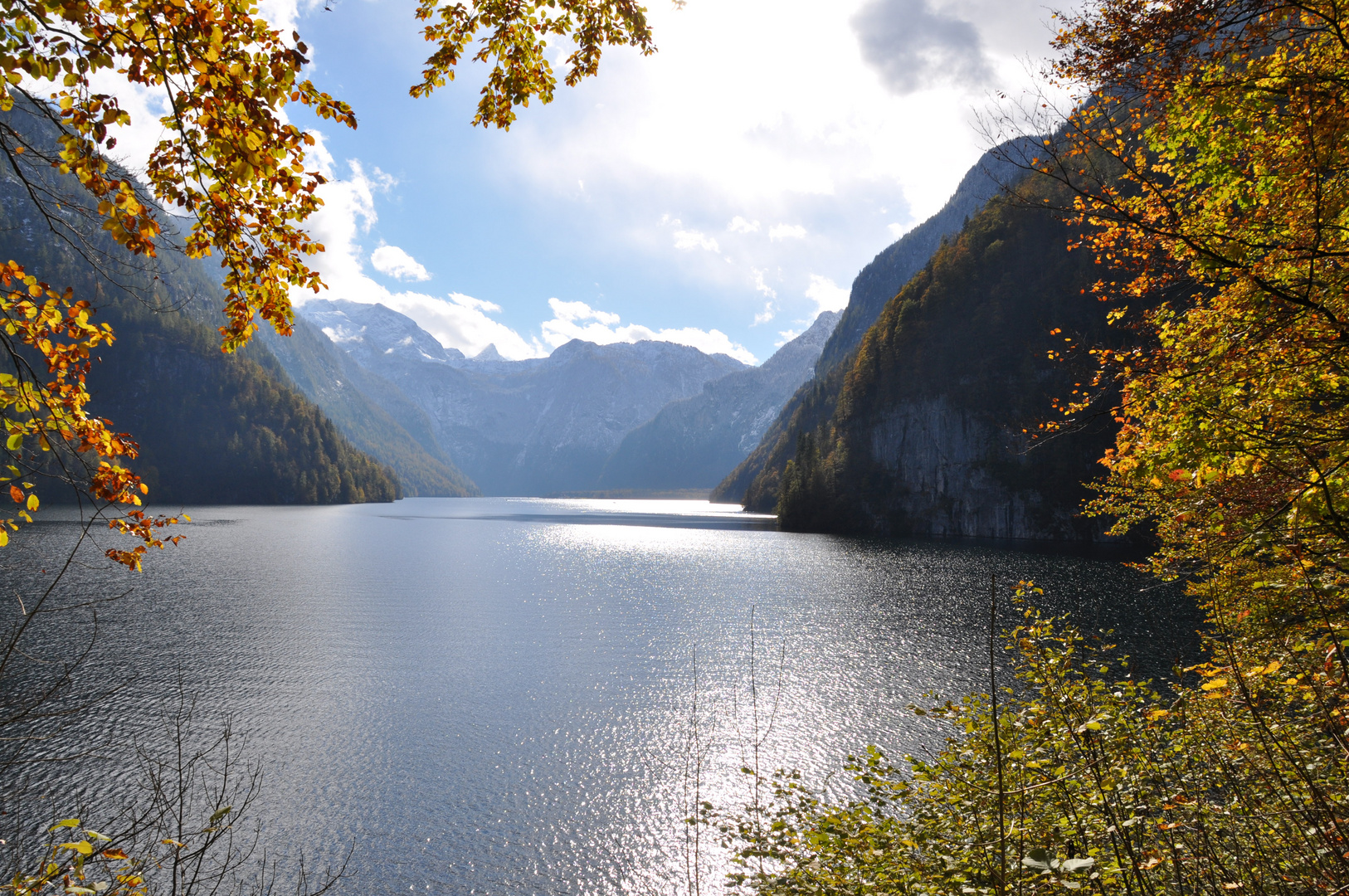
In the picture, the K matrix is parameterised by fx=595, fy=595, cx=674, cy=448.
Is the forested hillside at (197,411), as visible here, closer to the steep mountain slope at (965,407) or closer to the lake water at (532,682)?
the lake water at (532,682)

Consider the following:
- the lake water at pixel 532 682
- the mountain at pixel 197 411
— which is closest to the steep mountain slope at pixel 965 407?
the lake water at pixel 532 682

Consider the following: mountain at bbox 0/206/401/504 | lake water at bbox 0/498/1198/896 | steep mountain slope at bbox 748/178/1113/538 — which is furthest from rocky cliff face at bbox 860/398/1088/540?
mountain at bbox 0/206/401/504

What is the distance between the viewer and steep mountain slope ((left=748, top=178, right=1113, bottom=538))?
104 m

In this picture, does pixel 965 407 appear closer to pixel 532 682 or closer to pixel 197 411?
pixel 532 682

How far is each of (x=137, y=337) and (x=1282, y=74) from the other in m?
255

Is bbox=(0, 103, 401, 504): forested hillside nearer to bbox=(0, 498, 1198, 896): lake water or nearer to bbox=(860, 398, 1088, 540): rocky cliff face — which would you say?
bbox=(0, 498, 1198, 896): lake water

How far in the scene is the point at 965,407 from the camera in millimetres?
117438

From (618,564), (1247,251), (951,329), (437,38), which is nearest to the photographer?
(437,38)

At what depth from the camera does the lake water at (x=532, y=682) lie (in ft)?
47.6

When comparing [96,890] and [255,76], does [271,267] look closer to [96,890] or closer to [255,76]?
[255,76]

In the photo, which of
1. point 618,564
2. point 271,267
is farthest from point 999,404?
point 271,267

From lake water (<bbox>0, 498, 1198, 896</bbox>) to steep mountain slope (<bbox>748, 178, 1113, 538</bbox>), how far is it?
4979 centimetres

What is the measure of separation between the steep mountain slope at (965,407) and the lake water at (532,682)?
1960 inches

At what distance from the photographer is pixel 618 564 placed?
6275 centimetres
